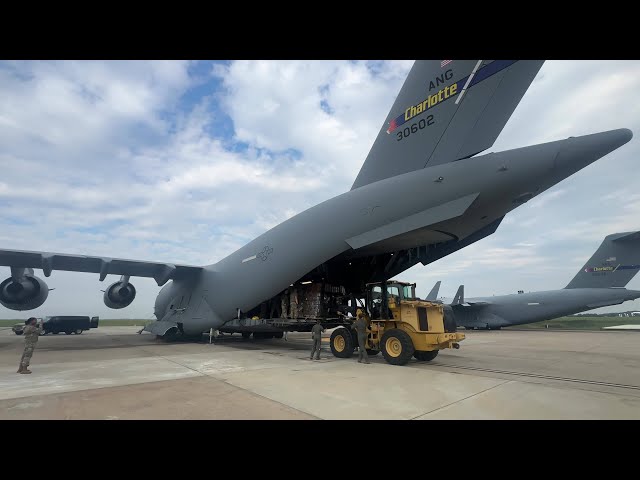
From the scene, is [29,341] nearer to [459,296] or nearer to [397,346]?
[397,346]

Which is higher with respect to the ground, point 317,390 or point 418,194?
point 418,194

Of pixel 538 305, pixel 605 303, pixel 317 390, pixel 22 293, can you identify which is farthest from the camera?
pixel 538 305

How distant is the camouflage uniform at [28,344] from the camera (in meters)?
8.62

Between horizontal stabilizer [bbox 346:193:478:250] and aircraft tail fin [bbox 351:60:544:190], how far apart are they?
1268mm

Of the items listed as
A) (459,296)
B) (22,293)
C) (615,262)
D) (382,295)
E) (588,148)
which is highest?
(615,262)

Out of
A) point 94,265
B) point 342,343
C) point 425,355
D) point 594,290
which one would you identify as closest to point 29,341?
point 342,343

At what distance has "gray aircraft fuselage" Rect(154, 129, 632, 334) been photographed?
8.09 meters

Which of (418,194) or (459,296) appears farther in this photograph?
(459,296)

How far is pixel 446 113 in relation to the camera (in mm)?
9469

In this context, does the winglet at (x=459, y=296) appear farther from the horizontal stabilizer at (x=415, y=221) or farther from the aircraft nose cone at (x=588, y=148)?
the aircraft nose cone at (x=588, y=148)

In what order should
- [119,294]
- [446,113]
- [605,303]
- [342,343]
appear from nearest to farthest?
[446,113] < [342,343] < [119,294] < [605,303]

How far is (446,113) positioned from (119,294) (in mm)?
17910

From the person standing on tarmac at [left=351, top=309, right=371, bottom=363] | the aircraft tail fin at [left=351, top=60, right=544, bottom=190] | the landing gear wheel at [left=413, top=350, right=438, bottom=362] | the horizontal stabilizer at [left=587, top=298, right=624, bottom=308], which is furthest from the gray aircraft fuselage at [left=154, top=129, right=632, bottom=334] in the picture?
the horizontal stabilizer at [left=587, top=298, right=624, bottom=308]

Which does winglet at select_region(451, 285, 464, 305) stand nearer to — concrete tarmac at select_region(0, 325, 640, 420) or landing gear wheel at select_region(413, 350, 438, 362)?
concrete tarmac at select_region(0, 325, 640, 420)
